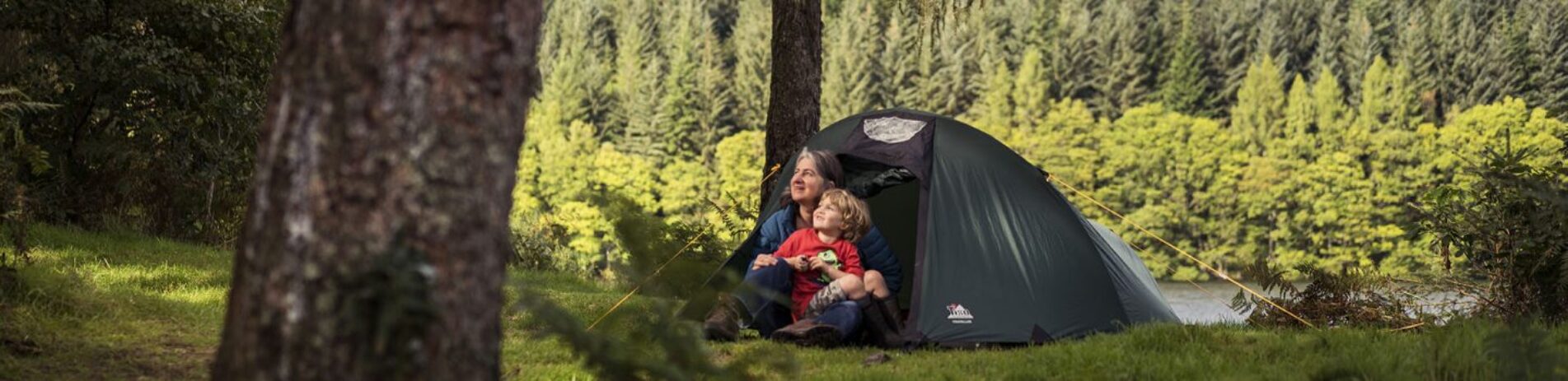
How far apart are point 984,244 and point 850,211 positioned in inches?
27.0

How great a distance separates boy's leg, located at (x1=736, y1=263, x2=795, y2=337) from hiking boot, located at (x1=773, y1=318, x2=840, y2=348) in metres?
0.24

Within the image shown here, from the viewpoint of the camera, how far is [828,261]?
6754 mm

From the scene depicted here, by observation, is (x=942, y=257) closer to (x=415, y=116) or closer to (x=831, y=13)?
(x=415, y=116)

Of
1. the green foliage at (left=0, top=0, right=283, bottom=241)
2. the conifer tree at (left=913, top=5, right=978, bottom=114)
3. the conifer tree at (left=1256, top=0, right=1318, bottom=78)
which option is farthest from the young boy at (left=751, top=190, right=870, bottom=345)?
the conifer tree at (left=1256, top=0, right=1318, bottom=78)

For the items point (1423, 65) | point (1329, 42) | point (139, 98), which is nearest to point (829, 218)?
point (139, 98)

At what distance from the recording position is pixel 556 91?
2928 inches

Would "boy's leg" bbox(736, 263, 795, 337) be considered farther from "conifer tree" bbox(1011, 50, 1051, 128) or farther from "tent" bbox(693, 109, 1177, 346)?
"conifer tree" bbox(1011, 50, 1051, 128)

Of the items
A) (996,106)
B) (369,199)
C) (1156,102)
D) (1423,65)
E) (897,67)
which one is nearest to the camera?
(369,199)

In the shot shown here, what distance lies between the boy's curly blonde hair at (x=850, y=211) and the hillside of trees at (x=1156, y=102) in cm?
4619

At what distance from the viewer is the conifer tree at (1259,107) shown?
61.5m

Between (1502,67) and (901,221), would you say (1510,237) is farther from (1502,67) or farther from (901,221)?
(1502,67)

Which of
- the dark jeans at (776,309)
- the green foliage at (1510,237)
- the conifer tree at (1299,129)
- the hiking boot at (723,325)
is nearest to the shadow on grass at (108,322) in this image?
the hiking boot at (723,325)

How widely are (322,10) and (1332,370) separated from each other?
3488 millimetres

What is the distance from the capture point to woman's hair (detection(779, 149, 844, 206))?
730cm
